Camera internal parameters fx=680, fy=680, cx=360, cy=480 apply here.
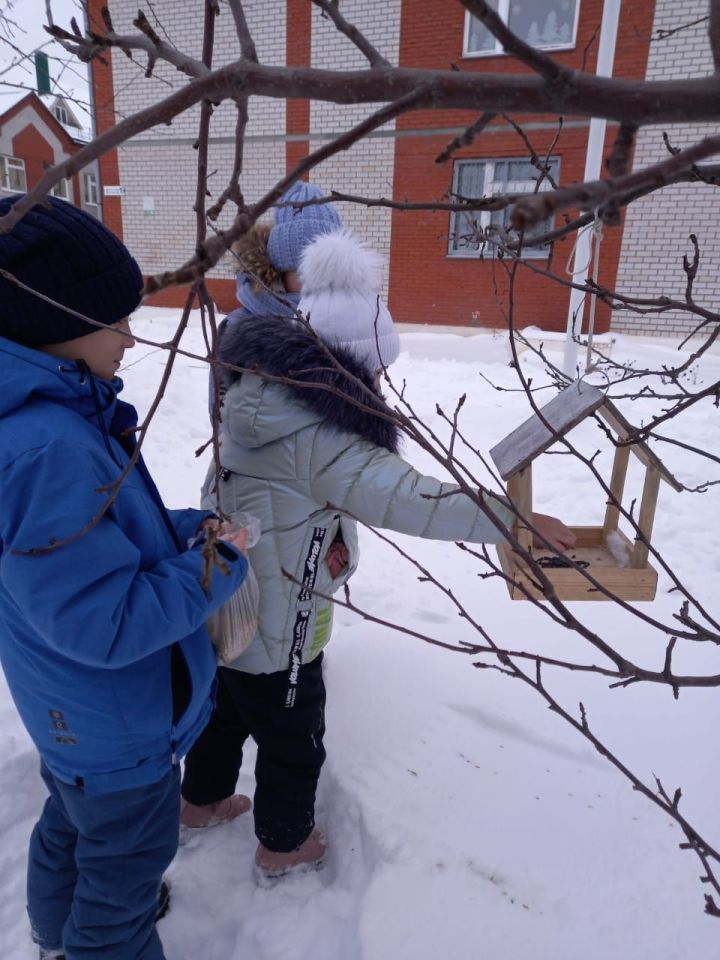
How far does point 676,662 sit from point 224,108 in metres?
11.6

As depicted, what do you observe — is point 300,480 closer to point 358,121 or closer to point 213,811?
point 213,811

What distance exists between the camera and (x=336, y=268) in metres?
1.83

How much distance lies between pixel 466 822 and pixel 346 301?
1.66 m

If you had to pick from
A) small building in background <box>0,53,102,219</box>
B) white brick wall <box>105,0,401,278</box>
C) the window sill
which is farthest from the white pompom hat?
small building in background <box>0,53,102,219</box>

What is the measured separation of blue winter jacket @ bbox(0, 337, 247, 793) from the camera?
1.20 metres

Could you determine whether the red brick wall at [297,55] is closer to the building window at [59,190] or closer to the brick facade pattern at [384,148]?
the brick facade pattern at [384,148]

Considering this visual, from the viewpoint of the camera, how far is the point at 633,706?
8.80 feet

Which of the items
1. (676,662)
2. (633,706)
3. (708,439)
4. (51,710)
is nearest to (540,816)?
(633,706)

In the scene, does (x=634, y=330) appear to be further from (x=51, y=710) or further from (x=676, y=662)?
(x=51, y=710)

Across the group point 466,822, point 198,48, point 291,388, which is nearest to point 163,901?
point 466,822

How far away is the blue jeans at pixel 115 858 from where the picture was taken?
57.0 inches

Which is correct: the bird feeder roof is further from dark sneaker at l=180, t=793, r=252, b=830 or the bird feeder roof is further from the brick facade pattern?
the brick facade pattern

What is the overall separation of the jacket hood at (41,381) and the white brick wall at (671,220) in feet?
31.8

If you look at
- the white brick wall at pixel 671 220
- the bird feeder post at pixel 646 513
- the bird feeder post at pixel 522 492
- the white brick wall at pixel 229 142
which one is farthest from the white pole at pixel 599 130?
the white brick wall at pixel 229 142
